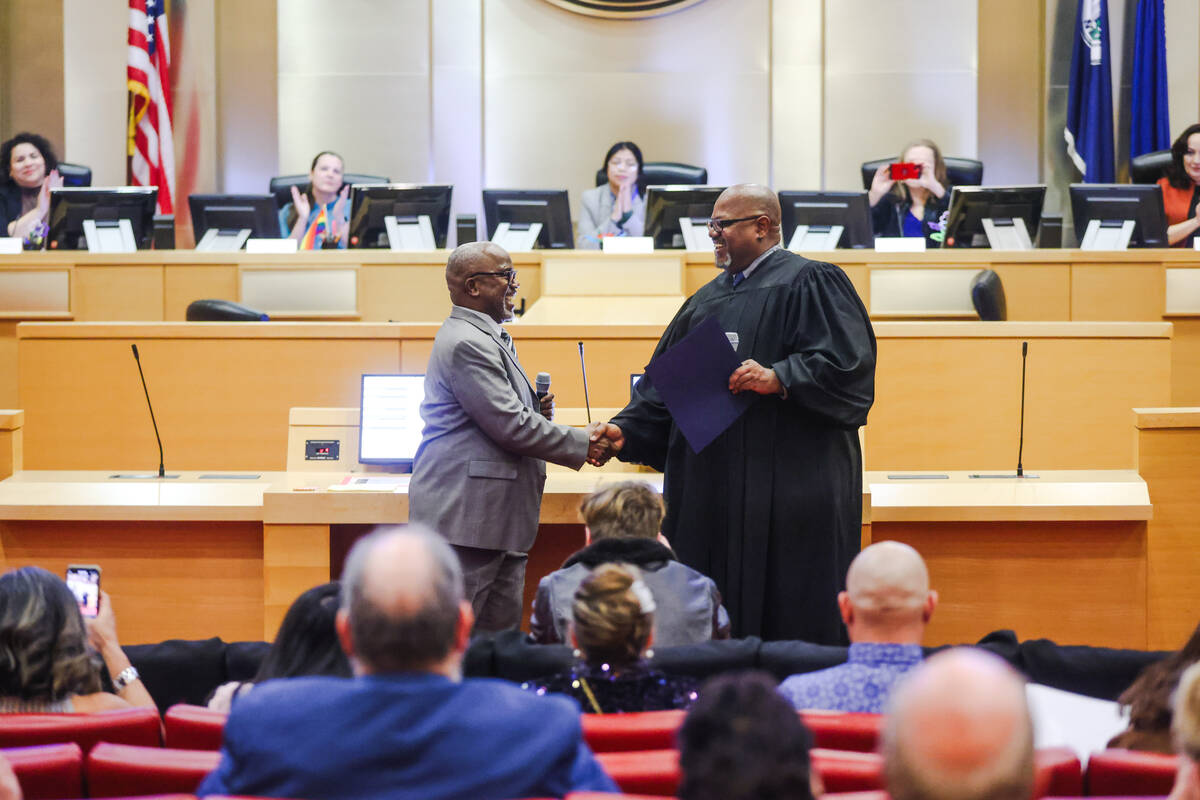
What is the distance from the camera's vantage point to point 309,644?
2.24m

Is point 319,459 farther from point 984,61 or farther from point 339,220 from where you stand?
point 984,61

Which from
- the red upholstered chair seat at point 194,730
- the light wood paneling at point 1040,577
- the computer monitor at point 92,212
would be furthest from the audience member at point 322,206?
the red upholstered chair seat at point 194,730

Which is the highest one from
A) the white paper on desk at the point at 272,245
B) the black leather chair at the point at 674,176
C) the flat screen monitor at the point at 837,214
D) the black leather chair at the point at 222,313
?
the black leather chair at the point at 674,176

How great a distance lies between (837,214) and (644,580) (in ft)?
16.3

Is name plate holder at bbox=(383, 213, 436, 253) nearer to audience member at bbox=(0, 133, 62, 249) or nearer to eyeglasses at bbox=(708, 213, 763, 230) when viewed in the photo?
audience member at bbox=(0, 133, 62, 249)

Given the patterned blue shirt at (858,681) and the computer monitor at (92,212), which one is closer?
the patterned blue shirt at (858,681)

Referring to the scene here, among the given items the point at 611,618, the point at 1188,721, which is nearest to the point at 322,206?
the point at 611,618

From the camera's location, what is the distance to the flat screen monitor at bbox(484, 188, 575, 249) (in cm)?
777

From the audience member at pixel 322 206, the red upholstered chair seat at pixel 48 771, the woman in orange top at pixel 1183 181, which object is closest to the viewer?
the red upholstered chair seat at pixel 48 771

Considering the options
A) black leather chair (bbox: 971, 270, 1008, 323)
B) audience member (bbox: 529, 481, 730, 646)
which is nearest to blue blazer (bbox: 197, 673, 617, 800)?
audience member (bbox: 529, 481, 730, 646)

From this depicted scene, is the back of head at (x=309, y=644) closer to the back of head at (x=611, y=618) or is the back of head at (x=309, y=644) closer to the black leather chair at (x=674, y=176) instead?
the back of head at (x=611, y=618)

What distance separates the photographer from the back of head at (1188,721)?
1.64 m

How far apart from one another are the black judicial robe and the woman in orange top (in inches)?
202

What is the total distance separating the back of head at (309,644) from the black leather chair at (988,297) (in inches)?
203
